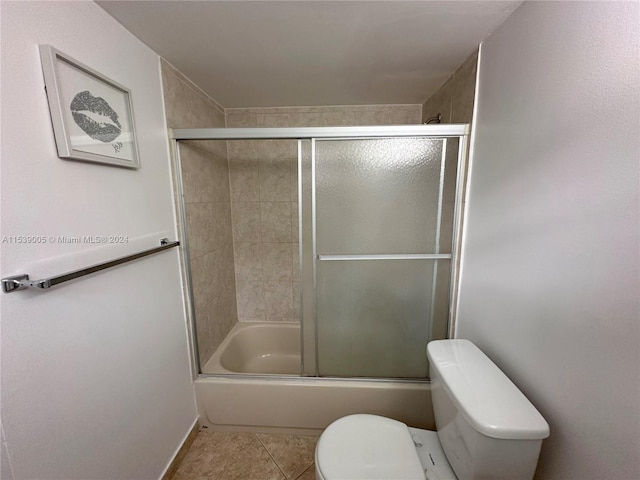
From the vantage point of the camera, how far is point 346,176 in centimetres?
142

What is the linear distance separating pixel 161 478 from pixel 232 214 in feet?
5.75

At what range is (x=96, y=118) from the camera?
3.00 ft

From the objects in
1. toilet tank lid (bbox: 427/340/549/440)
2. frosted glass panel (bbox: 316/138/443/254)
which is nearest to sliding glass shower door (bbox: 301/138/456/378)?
frosted glass panel (bbox: 316/138/443/254)

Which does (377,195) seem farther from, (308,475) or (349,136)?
(308,475)

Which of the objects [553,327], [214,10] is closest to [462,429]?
[553,327]

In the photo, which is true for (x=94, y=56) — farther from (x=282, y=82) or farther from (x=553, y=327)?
(x=553, y=327)

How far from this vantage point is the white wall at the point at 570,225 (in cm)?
61

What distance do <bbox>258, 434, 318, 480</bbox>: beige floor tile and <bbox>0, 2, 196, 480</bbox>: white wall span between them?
56cm

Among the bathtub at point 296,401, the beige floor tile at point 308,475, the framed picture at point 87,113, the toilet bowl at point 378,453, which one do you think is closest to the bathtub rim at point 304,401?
the bathtub at point 296,401

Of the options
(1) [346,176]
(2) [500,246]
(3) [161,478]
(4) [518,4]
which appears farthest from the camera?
(1) [346,176]

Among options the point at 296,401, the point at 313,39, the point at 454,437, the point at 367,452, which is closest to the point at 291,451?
the point at 296,401

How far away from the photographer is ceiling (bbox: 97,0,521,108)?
0.95 metres

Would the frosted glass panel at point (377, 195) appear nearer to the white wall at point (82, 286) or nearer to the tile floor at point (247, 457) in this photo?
the white wall at point (82, 286)

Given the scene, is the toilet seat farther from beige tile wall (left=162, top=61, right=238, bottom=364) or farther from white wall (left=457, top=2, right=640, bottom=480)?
beige tile wall (left=162, top=61, right=238, bottom=364)
